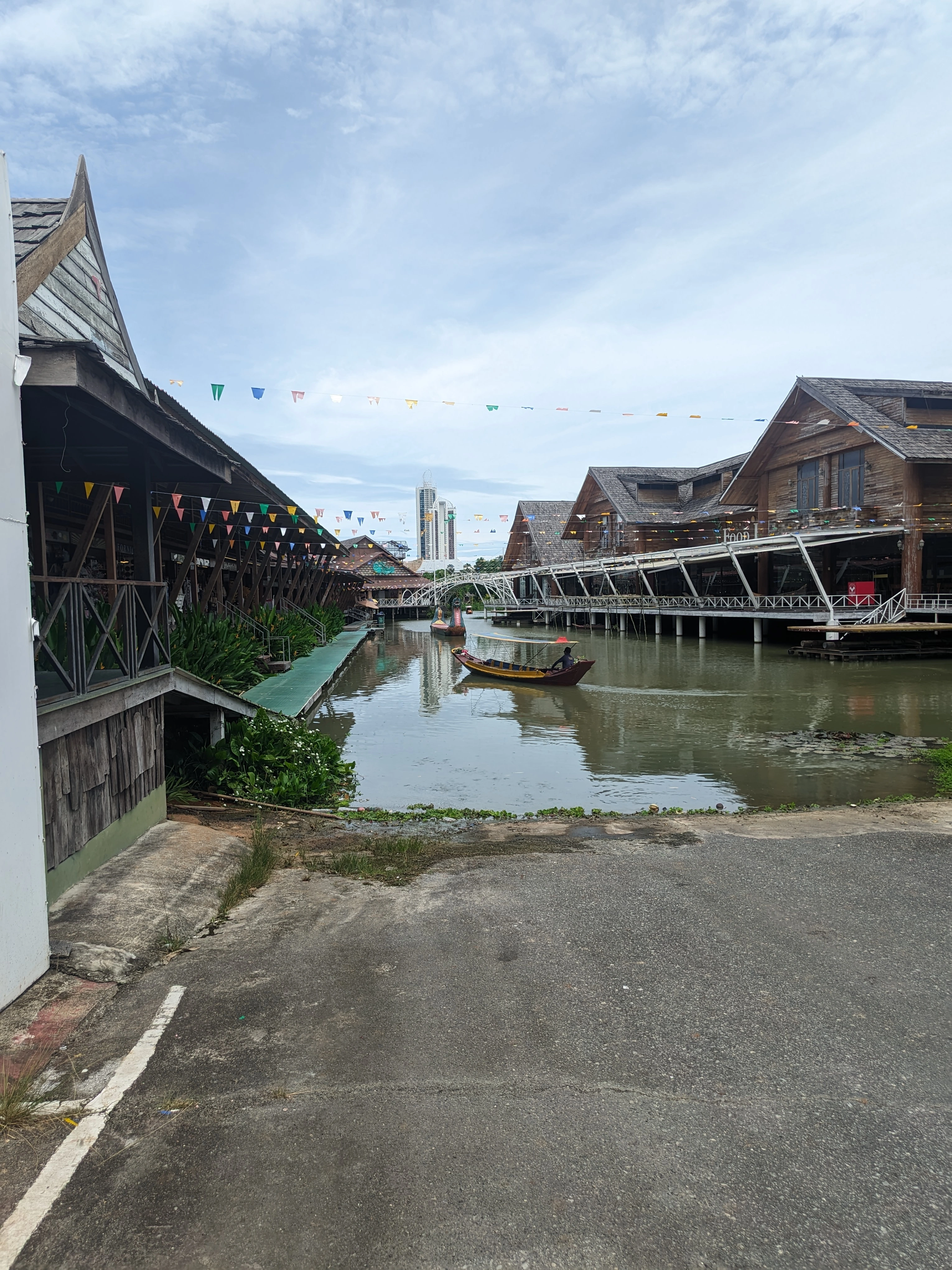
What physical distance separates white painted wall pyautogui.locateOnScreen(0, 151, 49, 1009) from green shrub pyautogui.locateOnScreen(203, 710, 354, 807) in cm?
591

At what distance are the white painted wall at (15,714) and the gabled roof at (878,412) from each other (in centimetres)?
3151

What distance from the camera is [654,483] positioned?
54094 mm

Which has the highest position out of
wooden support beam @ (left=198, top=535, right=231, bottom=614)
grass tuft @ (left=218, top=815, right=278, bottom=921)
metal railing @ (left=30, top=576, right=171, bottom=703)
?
wooden support beam @ (left=198, top=535, right=231, bottom=614)

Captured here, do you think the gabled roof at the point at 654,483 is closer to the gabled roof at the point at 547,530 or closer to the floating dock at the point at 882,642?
the gabled roof at the point at 547,530

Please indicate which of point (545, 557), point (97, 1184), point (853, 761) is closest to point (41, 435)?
point (97, 1184)

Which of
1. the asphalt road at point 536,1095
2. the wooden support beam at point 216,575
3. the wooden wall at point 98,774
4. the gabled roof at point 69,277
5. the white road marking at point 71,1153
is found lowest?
the asphalt road at point 536,1095

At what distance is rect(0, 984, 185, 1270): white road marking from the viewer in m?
2.55

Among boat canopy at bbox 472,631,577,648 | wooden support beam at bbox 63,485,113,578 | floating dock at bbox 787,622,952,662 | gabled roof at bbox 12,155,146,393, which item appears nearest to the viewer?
gabled roof at bbox 12,155,146,393

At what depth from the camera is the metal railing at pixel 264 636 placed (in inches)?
861

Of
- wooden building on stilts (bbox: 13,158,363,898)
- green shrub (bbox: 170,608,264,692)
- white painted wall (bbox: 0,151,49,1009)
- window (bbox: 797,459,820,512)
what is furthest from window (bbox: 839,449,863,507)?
white painted wall (bbox: 0,151,49,1009)

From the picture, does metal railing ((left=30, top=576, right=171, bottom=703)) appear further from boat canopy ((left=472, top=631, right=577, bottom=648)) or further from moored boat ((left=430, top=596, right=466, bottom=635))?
moored boat ((left=430, top=596, right=466, bottom=635))

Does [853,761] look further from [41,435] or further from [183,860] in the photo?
[41,435]

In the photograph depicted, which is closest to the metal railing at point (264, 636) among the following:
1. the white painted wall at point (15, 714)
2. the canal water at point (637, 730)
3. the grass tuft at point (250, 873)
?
the canal water at point (637, 730)

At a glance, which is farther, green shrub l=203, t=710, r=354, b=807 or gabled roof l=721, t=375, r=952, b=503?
gabled roof l=721, t=375, r=952, b=503
